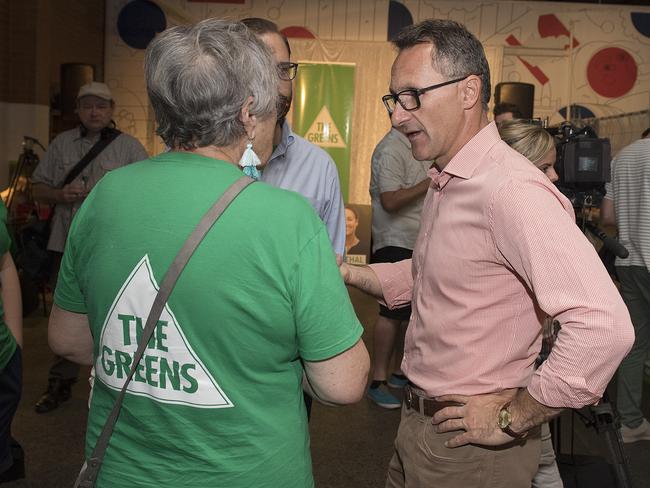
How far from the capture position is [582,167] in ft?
8.09

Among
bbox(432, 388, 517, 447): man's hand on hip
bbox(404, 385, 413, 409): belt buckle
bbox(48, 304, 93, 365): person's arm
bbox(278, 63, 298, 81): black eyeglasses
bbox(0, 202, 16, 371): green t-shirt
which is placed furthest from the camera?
bbox(0, 202, 16, 371): green t-shirt

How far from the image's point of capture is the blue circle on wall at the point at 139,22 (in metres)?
9.27

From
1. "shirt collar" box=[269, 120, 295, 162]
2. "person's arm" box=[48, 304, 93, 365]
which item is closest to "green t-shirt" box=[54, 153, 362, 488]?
"person's arm" box=[48, 304, 93, 365]

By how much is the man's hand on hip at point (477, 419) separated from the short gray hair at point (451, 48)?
681 millimetres

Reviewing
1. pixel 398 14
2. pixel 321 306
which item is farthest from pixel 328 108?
pixel 321 306

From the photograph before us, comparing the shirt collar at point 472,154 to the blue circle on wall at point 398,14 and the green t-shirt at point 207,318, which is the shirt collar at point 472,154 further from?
the blue circle on wall at point 398,14

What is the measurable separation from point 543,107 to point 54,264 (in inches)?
288

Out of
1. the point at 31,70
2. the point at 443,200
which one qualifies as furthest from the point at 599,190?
the point at 31,70

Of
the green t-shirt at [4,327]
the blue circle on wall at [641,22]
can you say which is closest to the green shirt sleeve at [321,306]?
the green t-shirt at [4,327]

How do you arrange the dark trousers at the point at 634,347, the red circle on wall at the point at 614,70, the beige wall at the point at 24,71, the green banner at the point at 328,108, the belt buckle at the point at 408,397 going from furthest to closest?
the red circle on wall at the point at 614,70 < the green banner at the point at 328,108 < the beige wall at the point at 24,71 < the dark trousers at the point at 634,347 < the belt buckle at the point at 408,397

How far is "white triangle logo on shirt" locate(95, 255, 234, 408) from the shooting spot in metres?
1.11

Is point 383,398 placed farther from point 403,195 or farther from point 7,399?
point 7,399

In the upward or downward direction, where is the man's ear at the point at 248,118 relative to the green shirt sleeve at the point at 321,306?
upward

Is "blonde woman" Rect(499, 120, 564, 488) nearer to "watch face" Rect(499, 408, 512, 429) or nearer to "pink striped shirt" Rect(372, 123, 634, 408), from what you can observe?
"pink striped shirt" Rect(372, 123, 634, 408)
